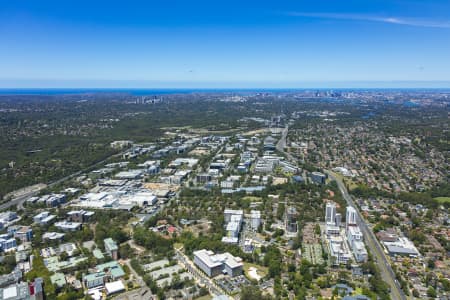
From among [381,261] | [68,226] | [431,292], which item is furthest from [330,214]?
[68,226]

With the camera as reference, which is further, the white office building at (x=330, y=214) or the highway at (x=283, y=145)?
the highway at (x=283, y=145)

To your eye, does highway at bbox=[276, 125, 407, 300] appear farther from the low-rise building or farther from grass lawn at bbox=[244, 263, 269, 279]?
the low-rise building

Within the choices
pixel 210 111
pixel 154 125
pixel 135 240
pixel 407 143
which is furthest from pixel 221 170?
pixel 210 111

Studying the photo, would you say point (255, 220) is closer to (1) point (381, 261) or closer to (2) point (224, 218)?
(2) point (224, 218)

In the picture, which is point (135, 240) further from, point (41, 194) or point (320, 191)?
point (320, 191)

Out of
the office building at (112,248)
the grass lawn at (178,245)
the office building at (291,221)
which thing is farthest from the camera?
the office building at (291,221)

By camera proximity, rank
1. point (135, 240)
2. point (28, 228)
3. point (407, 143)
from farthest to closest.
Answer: point (407, 143)
point (28, 228)
point (135, 240)

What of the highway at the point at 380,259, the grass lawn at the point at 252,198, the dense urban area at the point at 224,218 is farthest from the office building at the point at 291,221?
the highway at the point at 380,259

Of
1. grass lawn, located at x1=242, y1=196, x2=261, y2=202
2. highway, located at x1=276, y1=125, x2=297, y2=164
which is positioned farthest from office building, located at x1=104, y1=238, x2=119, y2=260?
highway, located at x1=276, y1=125, x2=297, y2=164

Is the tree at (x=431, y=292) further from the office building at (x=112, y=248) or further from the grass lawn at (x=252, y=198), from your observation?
the office building at (x=112, y=248)
